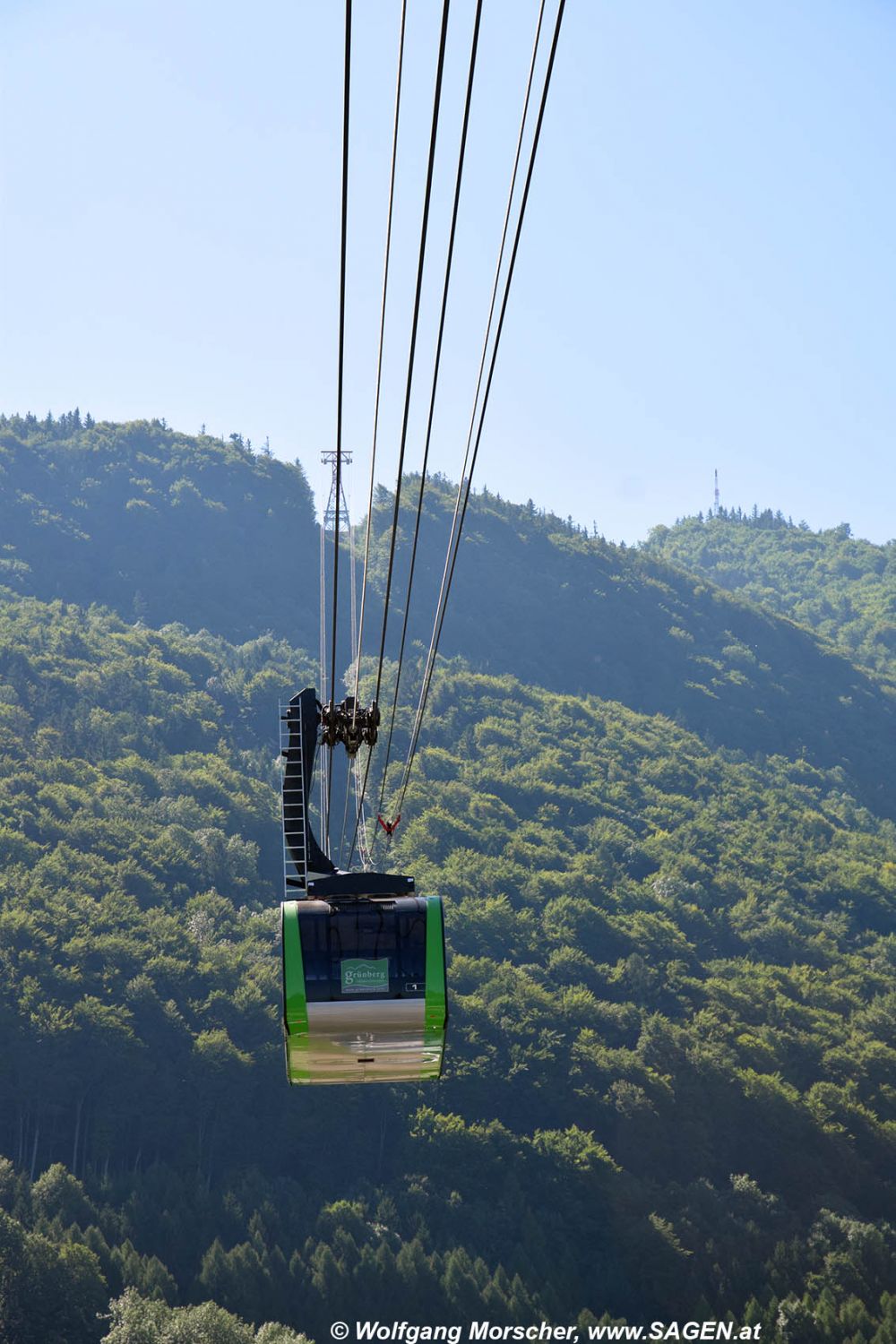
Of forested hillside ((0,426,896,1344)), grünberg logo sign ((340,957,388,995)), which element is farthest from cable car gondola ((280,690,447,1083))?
forested hillside ((0,426,896,1344))

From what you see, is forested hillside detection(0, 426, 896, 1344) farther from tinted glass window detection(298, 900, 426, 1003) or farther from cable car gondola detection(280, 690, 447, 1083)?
tinted glass window detection(298, 900, 426, 1003)

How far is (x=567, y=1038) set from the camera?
14600 centimetres

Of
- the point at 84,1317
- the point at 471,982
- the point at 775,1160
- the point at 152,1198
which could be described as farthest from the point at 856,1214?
the point at 84,1317

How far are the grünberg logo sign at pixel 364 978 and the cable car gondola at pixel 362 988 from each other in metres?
0.01

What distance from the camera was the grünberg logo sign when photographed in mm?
27000

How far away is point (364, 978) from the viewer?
27031mm

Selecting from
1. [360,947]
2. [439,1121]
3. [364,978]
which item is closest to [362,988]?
[364,978]

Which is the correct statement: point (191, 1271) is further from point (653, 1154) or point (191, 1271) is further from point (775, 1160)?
point (775, 1160)

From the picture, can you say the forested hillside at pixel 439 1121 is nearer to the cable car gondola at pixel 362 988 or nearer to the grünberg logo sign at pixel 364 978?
the cable car gondola at pixel 362 988

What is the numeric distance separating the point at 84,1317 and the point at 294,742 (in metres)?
74.6

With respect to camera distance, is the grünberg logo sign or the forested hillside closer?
the grünberg logo sign

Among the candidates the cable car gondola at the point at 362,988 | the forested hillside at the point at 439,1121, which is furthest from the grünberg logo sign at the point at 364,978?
the forested hillside at the point at 439,1121

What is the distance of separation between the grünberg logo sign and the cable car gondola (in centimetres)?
1

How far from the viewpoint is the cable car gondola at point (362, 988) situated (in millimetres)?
26906
